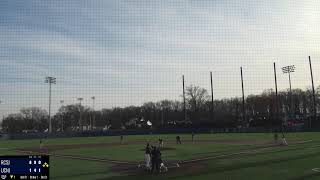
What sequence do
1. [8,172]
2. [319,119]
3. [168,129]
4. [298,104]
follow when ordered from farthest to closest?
[298,104] → [168,129] → [319,119] → [8,172]

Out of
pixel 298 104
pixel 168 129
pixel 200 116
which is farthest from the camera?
pixel 298 104

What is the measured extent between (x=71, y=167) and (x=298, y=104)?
444 feet

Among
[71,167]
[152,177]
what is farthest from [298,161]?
[71,167]

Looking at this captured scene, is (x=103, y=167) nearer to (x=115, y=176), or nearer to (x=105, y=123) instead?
(x=115, y=176)

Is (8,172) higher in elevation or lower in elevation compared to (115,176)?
higher

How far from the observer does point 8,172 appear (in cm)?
936
